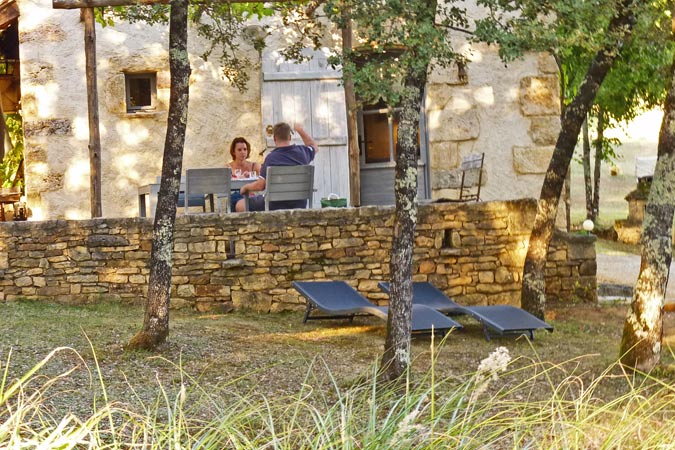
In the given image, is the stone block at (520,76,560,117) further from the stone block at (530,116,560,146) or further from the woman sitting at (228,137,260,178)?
the woman sitting at (228,137,260,178)

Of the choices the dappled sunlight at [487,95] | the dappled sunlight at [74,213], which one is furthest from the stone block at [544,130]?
the dappled sunlight at [74,213]

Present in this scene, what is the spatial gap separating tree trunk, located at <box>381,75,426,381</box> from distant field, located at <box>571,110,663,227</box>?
14045mm

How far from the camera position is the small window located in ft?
42.9

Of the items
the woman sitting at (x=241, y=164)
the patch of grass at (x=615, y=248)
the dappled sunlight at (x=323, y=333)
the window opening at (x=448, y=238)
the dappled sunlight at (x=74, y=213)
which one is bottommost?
the patch of grass at (x=615, y=248)

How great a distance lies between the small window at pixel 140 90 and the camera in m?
13.1

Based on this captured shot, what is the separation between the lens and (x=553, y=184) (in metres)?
9.64

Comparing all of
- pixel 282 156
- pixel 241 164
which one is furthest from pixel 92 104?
pixel 282 156

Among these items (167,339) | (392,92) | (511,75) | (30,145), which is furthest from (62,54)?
(392,92)

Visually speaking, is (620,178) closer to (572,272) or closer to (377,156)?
(377,156)

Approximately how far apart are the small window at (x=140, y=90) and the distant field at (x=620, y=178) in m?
9.56

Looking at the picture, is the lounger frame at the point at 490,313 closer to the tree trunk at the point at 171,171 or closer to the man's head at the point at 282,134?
the man's head at the point at 282,134

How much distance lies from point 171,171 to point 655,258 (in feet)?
10.6

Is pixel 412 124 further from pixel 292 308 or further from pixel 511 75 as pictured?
pixel 511 75

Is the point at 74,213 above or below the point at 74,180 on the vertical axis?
below
